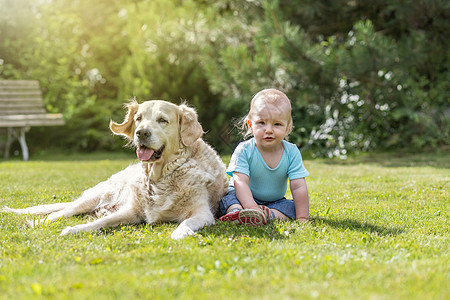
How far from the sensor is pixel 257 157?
4.03 metres

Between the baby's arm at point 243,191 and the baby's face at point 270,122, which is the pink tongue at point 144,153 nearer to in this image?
the baby's arm at point 243,191

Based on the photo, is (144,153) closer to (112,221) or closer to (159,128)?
(159,128)

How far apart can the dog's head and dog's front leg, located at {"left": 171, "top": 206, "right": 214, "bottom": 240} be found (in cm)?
58

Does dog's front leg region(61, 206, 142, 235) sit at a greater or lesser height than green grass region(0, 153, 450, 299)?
lesser

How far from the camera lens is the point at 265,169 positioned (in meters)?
4.02

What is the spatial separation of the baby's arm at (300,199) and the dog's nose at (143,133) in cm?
131

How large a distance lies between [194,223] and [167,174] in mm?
574

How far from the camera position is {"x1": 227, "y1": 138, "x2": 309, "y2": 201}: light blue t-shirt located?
3988mm

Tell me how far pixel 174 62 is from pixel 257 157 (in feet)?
25.6

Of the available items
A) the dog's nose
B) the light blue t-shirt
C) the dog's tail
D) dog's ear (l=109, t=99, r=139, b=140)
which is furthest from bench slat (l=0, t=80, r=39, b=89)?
the light blue t-shirt

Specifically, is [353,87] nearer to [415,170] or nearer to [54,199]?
[415,170]

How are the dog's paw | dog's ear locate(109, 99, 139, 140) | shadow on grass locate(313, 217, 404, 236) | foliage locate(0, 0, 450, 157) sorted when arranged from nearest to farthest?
1. the dog's paw
2. shadow on grass locate(313, 217, 404, 236)
3. dog's ear locate(109, 99, 139, 140)
4. foliage locate(0, 0, 450, 157)

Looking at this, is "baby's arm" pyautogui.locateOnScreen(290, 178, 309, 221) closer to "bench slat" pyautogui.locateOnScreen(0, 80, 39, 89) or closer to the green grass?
the green grass

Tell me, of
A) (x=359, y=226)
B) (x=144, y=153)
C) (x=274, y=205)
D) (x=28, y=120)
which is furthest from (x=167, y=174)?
(x=28, y=120)
